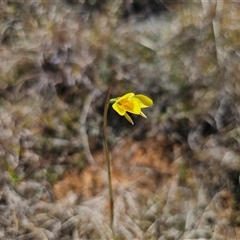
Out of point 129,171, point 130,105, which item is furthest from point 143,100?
point 129,171

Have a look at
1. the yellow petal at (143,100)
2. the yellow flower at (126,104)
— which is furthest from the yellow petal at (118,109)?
the yellow petal at (143,100)

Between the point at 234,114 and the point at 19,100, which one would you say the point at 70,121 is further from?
the point at 234,114

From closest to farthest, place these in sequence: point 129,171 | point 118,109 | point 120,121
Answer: point 118,109 → point 129,171 → point 120,121

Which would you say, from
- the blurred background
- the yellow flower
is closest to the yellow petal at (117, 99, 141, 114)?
the yellow flower

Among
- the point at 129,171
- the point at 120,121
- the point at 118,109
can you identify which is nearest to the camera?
the point at 118,109

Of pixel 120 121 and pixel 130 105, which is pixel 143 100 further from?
pixel 120 121

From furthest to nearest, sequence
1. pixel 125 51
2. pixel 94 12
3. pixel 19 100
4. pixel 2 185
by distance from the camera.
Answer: pixel 94 12
pixel 125 51
pixel 19 100
pixel 2 185

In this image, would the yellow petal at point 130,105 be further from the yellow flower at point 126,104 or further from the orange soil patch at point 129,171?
the orange soil patch at point 129,171

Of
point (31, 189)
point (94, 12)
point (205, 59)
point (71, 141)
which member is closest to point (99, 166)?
point (71, 141)
